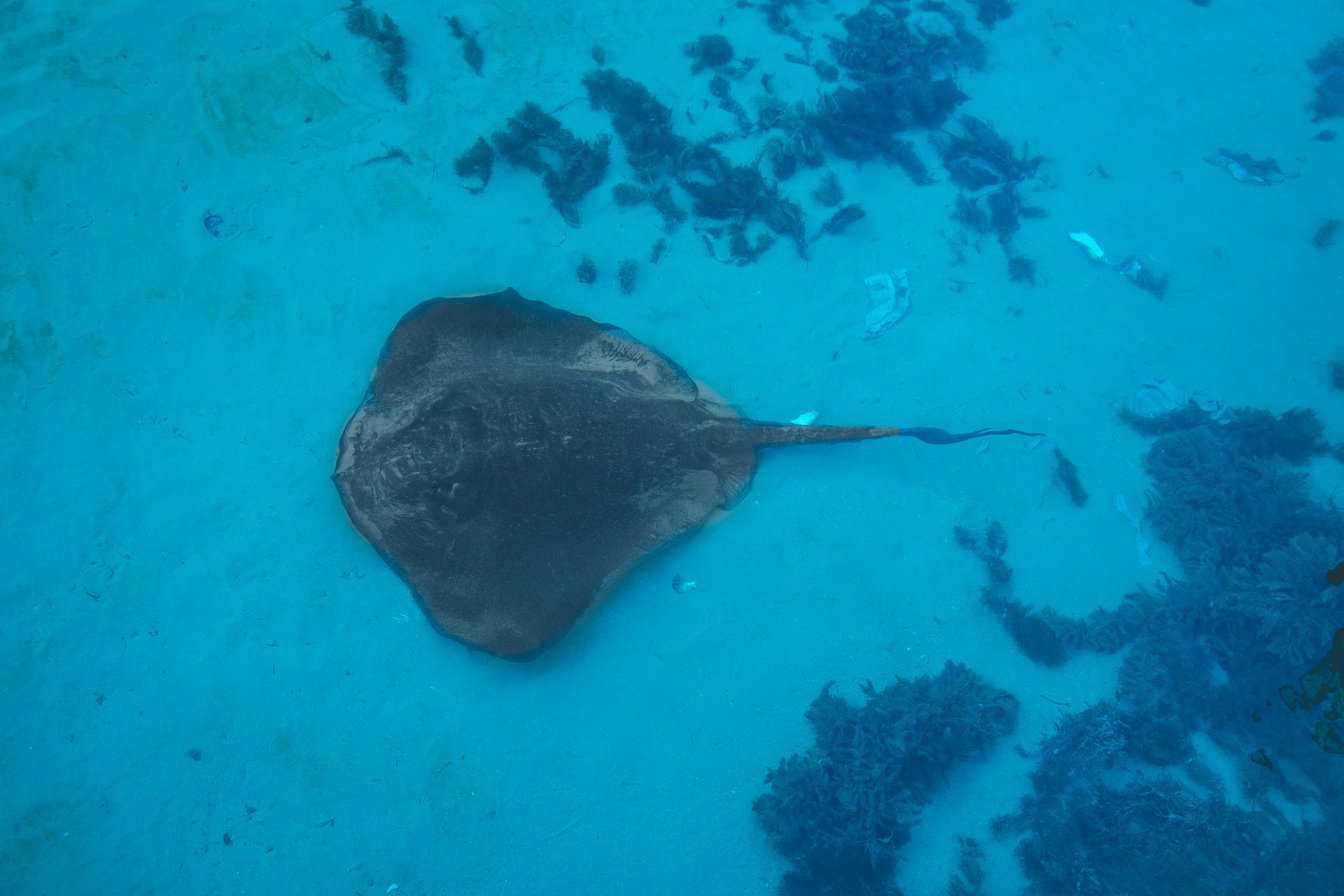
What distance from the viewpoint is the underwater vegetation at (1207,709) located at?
566 centimetres

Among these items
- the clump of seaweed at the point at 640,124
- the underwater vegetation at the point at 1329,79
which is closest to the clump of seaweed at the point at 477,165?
the clump of seaweed at the point at 640,124

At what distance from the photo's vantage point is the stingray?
17.1 feet

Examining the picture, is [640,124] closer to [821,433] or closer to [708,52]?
[708,52]

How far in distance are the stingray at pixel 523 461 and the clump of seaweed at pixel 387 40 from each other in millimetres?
2929

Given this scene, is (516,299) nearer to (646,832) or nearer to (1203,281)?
(646,832)

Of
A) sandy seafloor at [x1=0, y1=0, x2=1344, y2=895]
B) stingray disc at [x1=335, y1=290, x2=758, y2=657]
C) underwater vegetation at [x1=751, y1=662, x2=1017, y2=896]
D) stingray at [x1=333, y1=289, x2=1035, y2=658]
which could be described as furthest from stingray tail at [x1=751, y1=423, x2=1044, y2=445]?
underwater vegetation at [x1=751, y1=662, x2=1017, y2=896]

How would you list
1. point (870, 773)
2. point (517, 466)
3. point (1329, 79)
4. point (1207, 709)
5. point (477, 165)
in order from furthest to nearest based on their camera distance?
1. point (1329, 79)
2. point (477, 165)
3. point (1207, 709)
4. point (870, 773)
5. point (517, 466)

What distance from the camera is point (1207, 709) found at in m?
6.16

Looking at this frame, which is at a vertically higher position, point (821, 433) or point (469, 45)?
point (469, 45)

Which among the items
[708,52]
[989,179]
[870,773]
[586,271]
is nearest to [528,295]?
[586,271]

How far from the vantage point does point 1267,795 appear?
599 centimetres

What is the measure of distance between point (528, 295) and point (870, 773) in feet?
17.8

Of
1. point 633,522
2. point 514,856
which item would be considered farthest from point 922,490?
point 514,856

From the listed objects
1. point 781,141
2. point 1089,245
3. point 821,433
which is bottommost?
point 821,433
